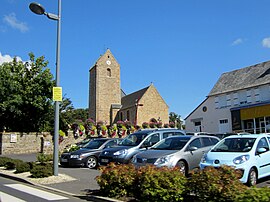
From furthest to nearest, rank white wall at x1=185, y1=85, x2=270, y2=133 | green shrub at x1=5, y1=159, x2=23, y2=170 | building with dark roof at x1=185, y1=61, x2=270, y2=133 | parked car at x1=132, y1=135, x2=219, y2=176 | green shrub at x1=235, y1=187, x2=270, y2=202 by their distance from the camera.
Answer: white wall at x1=185, y1=85, x2=270, y2=133, building with dark roof at x1=185, y1=61, x2=270, y2=133, green shrub at x1=5, y1=159, x2=23, y2=170, parked car at x1=132, y1=135, x2=219, y2=176, green shrub at x1=235, y1=187, x2=270, y2=202

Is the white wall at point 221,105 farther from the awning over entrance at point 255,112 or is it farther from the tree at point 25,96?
the tree at point 25,96

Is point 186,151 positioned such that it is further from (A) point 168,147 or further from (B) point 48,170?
(B) point 48,170

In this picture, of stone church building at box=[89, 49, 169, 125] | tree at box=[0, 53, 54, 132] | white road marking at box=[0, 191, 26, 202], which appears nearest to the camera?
white road marking at box=[0, 191, 26, 202]

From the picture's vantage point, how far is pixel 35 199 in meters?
7.91

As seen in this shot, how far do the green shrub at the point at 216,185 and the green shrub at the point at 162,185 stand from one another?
30cm

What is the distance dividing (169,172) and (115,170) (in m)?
1.56

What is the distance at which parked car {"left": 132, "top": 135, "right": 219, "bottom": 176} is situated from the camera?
10.0 metres

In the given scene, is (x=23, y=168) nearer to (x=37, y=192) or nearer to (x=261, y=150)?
(x=37, y=192)

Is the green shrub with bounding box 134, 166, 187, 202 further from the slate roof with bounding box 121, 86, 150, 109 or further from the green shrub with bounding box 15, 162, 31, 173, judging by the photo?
the slate roof with bounding box 121, 86, 150, 109

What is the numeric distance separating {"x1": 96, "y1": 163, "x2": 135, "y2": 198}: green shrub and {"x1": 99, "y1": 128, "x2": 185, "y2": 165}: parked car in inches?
191

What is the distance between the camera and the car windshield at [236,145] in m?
9.35

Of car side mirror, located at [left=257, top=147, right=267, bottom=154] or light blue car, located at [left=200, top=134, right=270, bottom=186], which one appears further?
car side mirror, located at [left=257, top=147, right=267, bottom=154]

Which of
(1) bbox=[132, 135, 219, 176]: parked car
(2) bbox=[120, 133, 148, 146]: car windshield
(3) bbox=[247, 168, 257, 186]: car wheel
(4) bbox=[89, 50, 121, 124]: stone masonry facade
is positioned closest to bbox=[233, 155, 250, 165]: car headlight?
(3) bbox=[247, 168, 257, 186]: car wheel

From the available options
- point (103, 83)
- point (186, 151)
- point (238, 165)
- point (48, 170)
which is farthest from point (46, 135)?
point (103, 83)
